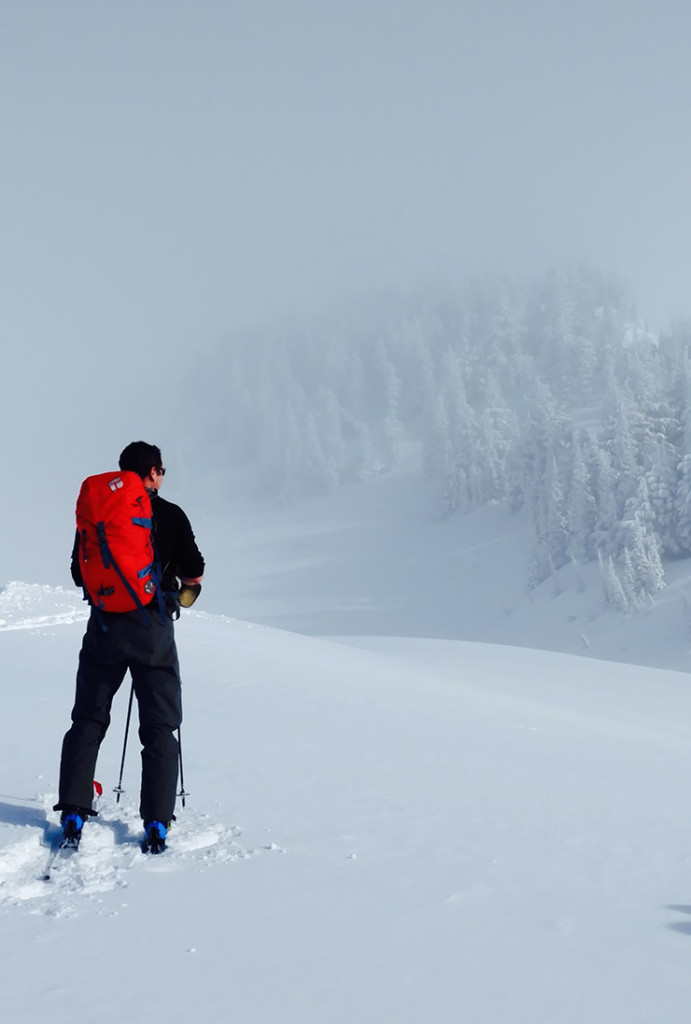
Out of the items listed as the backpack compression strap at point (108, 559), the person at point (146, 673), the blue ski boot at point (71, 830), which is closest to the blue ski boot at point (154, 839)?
the person at point (146, 673)

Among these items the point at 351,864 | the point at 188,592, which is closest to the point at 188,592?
the point at 188,592

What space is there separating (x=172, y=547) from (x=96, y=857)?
1.82 meters

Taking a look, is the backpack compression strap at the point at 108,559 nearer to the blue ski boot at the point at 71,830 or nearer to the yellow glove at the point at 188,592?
the yellow glove at the point at 188,592

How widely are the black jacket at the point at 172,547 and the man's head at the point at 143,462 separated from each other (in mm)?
126

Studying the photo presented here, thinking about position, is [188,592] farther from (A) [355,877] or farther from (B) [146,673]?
(A) [355,877]

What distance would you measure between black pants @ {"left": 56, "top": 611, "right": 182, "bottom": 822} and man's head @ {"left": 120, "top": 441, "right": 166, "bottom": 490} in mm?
874

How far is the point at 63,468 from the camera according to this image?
130 m

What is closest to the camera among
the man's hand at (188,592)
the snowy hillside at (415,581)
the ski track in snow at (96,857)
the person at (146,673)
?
the ski track in snow at (96,857)

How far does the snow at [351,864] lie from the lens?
10.2ft

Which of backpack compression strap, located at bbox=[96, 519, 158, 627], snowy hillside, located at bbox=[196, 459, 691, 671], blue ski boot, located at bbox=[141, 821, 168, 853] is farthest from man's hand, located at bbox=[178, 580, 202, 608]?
snowy hillside, located at bbox=[196, 459, 691, 671]

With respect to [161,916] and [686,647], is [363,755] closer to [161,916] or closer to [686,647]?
[161,916]

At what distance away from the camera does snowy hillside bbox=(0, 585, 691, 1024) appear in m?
3.08

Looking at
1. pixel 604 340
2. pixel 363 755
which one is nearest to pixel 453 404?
pixel 604 340

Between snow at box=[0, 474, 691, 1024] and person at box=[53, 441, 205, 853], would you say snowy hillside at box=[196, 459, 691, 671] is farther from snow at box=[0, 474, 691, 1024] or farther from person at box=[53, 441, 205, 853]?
person at box=[53, 441, 205, 853]
